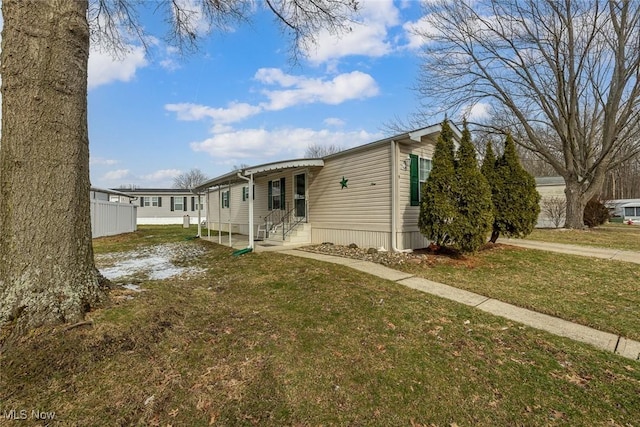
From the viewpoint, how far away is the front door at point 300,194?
39.1 feet

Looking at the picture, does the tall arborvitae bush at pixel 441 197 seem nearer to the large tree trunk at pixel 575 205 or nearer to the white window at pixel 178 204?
the large tree trunk at pixel 575 205

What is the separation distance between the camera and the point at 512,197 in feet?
27.6

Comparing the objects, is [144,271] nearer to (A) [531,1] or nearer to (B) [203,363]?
(B) [203,363]

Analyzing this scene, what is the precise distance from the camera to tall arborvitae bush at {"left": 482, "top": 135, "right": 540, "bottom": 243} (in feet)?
27.6

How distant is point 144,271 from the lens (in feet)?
22.3

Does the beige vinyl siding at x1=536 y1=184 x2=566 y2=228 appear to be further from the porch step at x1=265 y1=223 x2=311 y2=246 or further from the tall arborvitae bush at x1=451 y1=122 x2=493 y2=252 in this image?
the porch step at x1=265 y1=223 x2=311 y2=246

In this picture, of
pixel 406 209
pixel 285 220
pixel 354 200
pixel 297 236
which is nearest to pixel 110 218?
pixel 285 220

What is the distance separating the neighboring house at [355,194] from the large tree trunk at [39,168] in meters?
6.53

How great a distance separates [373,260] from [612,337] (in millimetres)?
4522

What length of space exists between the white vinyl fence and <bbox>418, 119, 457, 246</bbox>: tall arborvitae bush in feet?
45.7

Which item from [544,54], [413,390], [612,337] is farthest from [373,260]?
[544,54]

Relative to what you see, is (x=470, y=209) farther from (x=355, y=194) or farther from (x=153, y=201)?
(x=153, y=201)

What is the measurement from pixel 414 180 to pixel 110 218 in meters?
16.1

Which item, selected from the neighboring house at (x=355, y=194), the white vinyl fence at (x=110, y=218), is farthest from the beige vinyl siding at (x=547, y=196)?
the white vinyl fence at (x=110, y=218)
